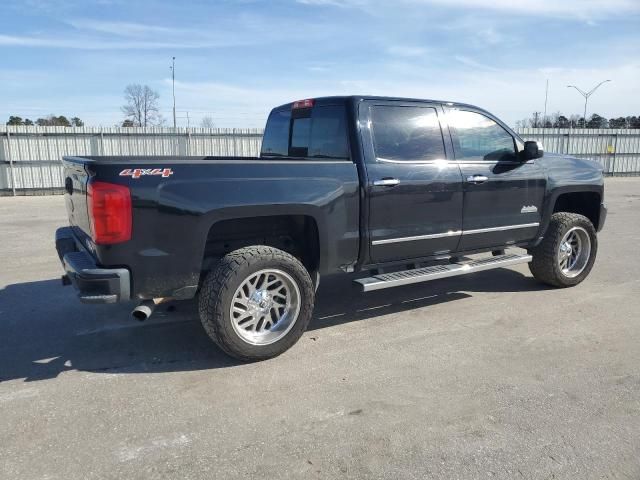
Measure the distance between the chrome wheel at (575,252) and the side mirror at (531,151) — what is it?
1.17m

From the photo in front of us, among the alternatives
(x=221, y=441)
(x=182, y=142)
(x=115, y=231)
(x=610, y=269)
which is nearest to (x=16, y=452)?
(x=221, y=441)

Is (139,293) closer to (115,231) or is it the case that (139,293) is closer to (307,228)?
(115,231)

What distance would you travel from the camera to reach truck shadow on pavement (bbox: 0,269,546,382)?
4.06 meters

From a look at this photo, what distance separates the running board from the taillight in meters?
1.99

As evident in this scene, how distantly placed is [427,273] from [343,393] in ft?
5.66

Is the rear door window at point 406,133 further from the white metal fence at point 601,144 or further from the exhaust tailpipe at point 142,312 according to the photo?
the white metal fence at point 601,144

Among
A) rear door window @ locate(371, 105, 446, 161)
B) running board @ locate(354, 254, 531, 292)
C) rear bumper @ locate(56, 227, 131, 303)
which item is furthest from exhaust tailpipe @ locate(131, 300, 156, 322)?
rear door window @ locate(371, 105, 446, 161)

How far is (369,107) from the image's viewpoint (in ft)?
15.3

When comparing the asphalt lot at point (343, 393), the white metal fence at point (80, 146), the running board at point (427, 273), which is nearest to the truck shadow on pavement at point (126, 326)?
the asphalt lot at point (343, 393)

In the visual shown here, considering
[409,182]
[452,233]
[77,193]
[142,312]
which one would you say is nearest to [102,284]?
[142,312]

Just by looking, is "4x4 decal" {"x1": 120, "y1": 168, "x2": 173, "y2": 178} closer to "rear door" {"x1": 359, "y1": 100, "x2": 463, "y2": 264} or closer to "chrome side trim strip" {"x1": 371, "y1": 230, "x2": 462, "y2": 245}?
"rear door" {"x1": 359, "y1": 100, "x2": 463, "y2": 264}

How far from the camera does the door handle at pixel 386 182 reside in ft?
14.8

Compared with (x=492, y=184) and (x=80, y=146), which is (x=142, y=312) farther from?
(x=80, y=146)

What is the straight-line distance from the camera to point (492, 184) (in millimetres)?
5273
